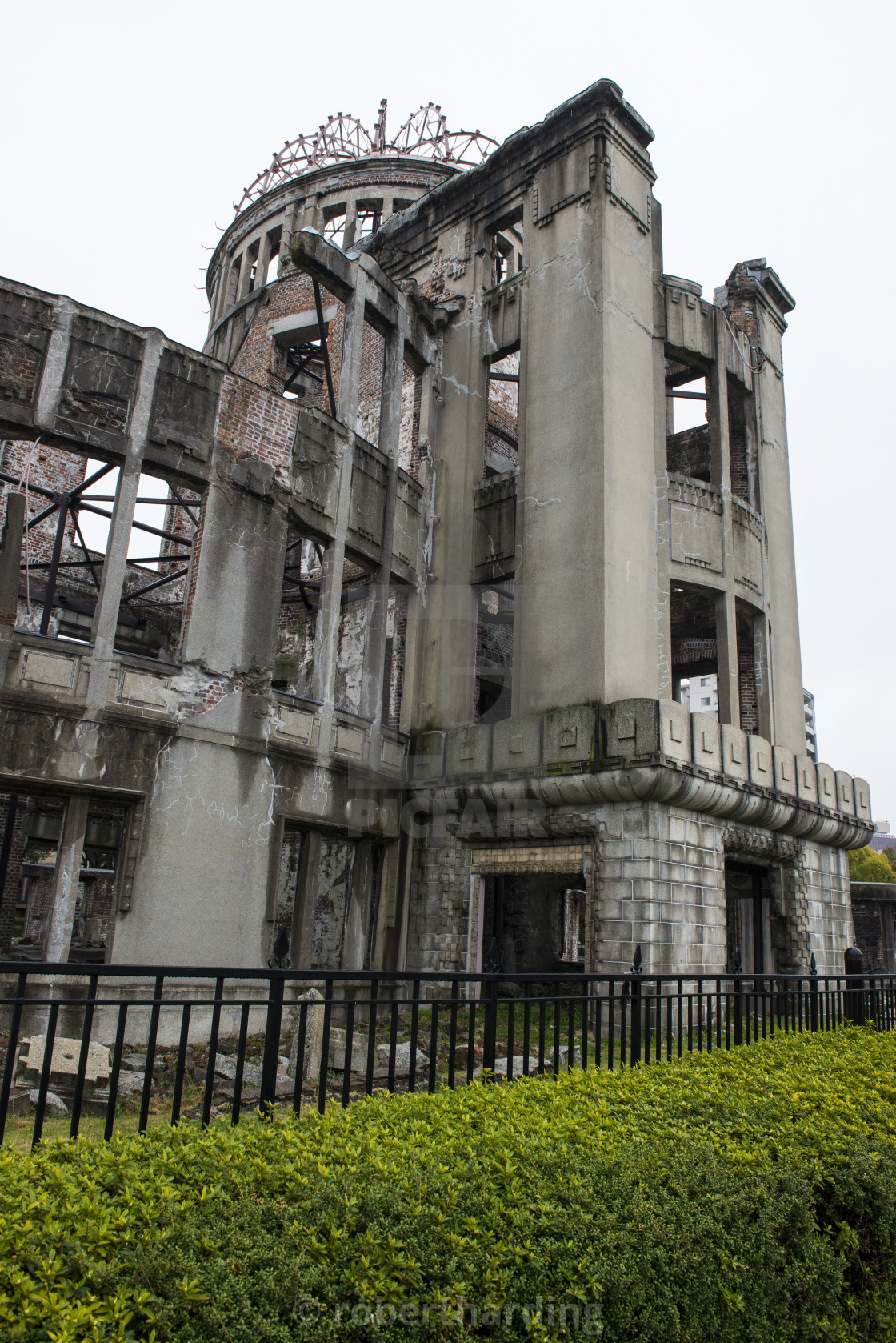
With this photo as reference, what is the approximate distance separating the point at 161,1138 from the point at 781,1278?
2402 millimetres

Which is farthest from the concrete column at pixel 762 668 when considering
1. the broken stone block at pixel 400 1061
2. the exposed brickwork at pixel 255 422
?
the broken stone block at pixel 400 1061

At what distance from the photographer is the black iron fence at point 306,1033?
3.97m

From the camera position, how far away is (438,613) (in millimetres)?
15773

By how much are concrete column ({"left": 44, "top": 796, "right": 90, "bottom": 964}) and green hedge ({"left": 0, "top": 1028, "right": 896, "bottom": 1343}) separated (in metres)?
7.32

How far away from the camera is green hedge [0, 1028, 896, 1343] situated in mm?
2145

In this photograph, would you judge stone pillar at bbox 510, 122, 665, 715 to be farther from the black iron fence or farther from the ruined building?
the black iron fence

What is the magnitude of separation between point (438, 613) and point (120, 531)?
6.11 m

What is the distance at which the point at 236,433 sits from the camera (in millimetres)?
12656

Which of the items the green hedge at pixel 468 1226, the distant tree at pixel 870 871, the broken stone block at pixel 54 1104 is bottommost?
the broken stone block at pixel 54 1104

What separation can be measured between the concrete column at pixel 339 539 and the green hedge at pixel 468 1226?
922 cm

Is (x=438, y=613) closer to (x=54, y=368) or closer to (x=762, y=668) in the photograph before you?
(x=762, y=668)

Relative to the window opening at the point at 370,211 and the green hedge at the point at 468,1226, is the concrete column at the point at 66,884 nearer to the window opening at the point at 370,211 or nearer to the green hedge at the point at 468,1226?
the green hedge at the point at 468,1226

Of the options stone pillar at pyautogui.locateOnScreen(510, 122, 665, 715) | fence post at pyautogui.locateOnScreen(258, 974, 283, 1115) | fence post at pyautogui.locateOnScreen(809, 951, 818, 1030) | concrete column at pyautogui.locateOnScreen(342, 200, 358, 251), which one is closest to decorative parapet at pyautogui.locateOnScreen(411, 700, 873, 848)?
stone pillar at pyautogui.locateOnScreen(510, 122, 665, 715)

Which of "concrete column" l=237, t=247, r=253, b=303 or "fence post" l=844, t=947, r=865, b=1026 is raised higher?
"concrete column" l=237, t=247, r=253, b=303
